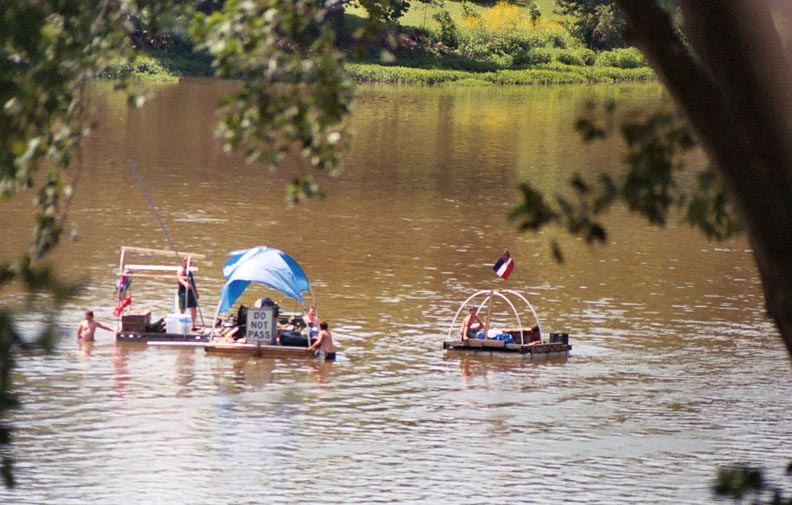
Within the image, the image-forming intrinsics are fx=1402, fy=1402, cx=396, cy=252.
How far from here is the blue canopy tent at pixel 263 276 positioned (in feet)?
77.2

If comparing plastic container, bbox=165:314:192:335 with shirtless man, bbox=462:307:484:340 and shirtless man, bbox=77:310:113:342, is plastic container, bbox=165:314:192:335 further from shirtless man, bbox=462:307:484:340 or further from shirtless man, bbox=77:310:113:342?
shirtless man, bbox=462:307:484:340

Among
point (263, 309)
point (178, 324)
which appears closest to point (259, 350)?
point (263, 309)

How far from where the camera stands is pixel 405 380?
2198cm

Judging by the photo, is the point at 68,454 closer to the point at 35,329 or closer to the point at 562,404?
the point at 562,404

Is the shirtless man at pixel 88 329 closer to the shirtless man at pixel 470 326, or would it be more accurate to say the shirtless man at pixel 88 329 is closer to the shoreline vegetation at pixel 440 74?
the shirtless man at pixel 470 326

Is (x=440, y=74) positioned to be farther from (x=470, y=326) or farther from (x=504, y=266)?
(x=470, y=326)

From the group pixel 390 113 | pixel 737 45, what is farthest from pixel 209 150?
pixel 737 45

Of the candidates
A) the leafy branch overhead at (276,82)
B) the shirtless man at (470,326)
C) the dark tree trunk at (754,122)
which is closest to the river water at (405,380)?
the shirtless man at (470,326)

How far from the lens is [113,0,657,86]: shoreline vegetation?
93125mm

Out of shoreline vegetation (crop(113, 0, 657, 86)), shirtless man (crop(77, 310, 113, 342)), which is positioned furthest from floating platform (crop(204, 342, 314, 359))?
shoreline vegetation (crop(113, 0, 657, 86))

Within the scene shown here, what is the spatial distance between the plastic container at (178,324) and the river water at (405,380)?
1.95 feet

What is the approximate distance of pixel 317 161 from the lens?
8273 millimetres

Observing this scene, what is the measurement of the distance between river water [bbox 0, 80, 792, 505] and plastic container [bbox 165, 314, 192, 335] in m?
0.60

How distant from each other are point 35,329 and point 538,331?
2051cm
